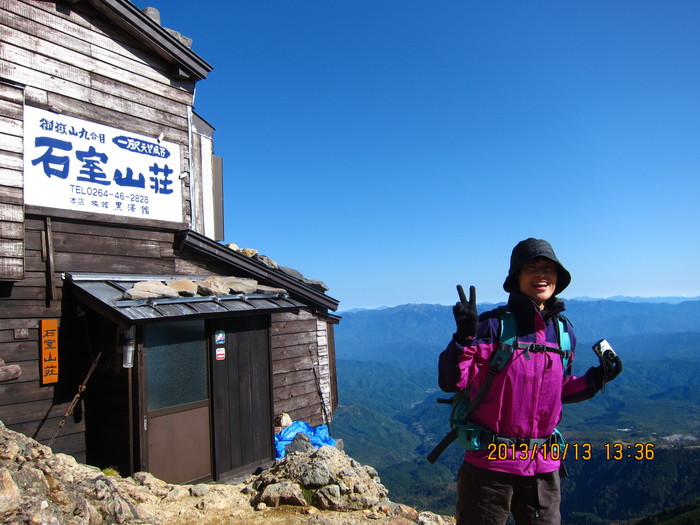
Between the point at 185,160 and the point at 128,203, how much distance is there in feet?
4.73

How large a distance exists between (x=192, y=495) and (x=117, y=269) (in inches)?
141

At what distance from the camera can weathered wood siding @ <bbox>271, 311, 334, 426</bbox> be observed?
418 inches

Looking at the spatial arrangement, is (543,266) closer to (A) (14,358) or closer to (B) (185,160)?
(A) (14,358)

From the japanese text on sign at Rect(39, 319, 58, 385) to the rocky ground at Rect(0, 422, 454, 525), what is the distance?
133cm

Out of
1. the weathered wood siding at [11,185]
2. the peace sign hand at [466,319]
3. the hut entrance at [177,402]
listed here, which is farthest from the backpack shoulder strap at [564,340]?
the weathered wood siding at [11,185]

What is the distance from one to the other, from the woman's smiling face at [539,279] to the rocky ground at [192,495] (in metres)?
3.72

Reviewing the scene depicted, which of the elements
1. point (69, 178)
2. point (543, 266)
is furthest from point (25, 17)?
point (543, 266)

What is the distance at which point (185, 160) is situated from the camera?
9.25 metres

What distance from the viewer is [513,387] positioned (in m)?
3.29

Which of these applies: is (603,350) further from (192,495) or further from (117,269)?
(117,269)

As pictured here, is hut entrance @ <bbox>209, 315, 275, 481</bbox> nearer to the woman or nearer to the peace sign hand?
A: the woman

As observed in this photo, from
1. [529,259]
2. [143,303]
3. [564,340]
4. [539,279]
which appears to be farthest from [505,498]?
[143,303]

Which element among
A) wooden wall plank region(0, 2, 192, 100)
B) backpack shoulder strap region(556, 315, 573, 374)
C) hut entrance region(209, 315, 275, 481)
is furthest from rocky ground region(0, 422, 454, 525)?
wooden wall plank region(0, 2, 192, 100)

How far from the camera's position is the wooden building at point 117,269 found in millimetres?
6871
